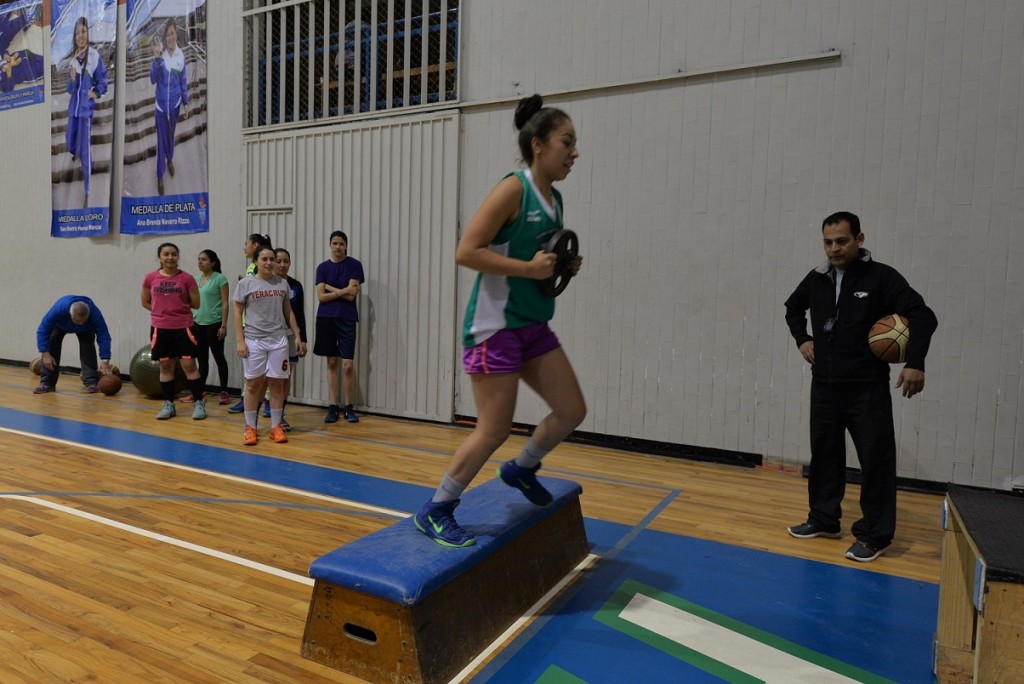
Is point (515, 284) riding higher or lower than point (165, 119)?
lower

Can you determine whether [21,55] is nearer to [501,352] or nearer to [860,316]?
[501,352]

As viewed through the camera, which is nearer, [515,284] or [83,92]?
[515,284]

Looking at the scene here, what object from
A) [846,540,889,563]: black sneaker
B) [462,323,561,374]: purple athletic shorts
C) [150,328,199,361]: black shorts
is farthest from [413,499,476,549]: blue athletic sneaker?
[150,328,199,361]: black shorts

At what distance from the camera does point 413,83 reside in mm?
6613

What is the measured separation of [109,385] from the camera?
758 cm

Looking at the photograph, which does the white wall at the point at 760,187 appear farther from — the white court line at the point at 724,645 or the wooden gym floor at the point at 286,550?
the white court line at the point at 724,645

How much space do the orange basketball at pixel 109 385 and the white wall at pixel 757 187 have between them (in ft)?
12.5

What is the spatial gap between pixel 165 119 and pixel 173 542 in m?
6.65

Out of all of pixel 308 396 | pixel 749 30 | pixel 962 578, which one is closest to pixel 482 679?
pixel 962 578

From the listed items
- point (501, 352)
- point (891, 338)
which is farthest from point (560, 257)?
point (891, 338)

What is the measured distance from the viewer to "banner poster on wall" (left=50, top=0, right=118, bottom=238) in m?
8.88

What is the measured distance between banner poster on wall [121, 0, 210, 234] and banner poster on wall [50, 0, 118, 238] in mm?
402

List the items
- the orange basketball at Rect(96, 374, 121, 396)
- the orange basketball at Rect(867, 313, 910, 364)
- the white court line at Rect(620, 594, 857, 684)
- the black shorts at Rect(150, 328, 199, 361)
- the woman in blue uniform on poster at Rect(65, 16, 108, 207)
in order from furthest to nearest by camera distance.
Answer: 1. the woman in blue uniform on poster at Rect(65, 16, 108, 207)
2. the orange basketball at Rect(96, 374, 121, 396)
3. the black shorts at Rect(150, 328, 199, 361)
4. the orange basketball at Rect(867, 313, 910, 364)
5. the white court line at Rect(620, 594, 857, 684)

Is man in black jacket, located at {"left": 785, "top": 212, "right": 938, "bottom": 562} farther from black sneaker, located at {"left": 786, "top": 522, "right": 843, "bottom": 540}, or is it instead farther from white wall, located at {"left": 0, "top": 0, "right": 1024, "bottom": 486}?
white wall, located at {"left": 0, "top": 0, "right": 1024, "bottom": 486}
